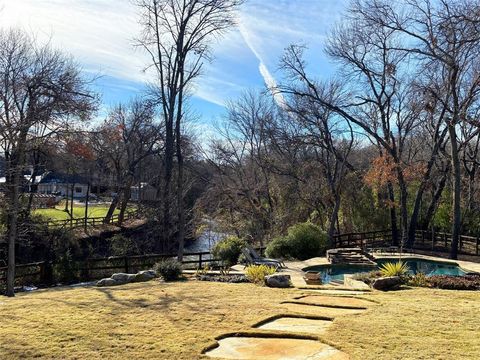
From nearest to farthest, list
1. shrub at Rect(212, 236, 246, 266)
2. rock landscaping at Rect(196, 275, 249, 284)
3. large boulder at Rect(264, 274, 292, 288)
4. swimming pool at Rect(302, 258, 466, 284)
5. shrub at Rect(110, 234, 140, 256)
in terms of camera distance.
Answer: large boulder at Rect(264, 274, 292, 288)
rock landscaping at Rect(196, 275, 249, 284)
swimming pool at Rect(302, 258, 466, 284)
shrub at Rect(212, 236, 246, 266)
shrub at Rect(110, 234, 140, 256)

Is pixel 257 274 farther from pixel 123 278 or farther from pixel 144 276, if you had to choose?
pixel 123 278

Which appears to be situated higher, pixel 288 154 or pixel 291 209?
pixel 288 154

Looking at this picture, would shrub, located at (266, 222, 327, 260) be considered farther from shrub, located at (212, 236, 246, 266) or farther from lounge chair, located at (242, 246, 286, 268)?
lounge chair, located at (242, 246, 286, 268)

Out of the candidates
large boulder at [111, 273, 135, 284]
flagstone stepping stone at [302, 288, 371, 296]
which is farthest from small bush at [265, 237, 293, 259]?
flagstone stepping stone at [302, 288, 371, 296]

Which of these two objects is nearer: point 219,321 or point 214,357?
point 214,357

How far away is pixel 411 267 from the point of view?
19.5 m

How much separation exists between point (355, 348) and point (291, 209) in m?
27.4

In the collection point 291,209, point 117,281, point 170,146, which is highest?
point 170,146

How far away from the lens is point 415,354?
5.51m

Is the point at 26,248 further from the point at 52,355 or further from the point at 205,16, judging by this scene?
the point at 52,355

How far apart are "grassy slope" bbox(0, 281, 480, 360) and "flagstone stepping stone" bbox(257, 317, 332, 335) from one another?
7.9 inches

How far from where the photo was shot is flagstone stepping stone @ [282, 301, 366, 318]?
792cm

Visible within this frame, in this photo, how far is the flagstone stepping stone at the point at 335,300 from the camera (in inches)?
349

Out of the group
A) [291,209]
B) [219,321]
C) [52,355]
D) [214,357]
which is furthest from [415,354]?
[291,209]
